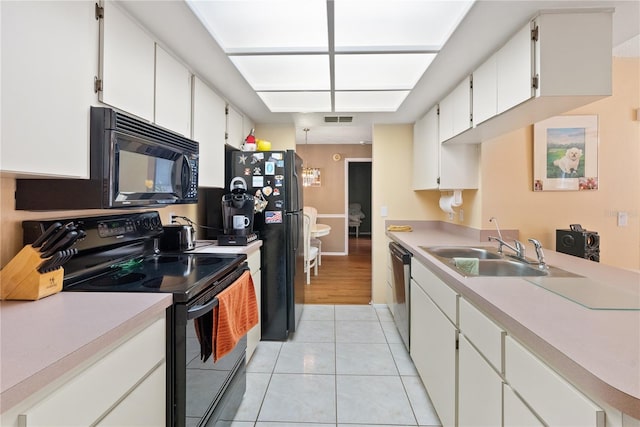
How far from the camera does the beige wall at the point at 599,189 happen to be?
238cm

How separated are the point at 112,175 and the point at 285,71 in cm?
138

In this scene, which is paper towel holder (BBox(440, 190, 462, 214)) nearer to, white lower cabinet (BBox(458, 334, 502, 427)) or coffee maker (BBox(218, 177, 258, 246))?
white lower cabinet (BBox(458, 334, 502, 427))

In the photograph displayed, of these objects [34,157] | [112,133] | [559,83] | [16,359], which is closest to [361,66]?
[559,83]

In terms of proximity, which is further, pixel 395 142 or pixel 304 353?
pixel 395 142

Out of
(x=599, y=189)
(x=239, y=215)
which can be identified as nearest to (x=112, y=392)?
(x=239, y=215)

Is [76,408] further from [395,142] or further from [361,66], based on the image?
[395,142]

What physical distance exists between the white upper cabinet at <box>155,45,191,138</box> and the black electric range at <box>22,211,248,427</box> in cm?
57

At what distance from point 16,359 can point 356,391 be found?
186 centimetres

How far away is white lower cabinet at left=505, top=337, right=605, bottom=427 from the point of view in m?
0.70

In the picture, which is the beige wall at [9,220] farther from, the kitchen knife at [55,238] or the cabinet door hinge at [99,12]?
the cabinet door hinge at [99,12]

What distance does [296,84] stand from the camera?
2.41 m

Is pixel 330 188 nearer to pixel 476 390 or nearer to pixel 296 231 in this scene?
pixel 296 231

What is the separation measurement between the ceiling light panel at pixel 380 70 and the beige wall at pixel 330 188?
4.27m

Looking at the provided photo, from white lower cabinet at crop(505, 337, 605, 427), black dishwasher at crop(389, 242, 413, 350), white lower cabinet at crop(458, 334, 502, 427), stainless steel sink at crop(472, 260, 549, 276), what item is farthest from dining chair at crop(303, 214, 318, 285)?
white lower cabinet at crop(505, 337, 605, 427)
